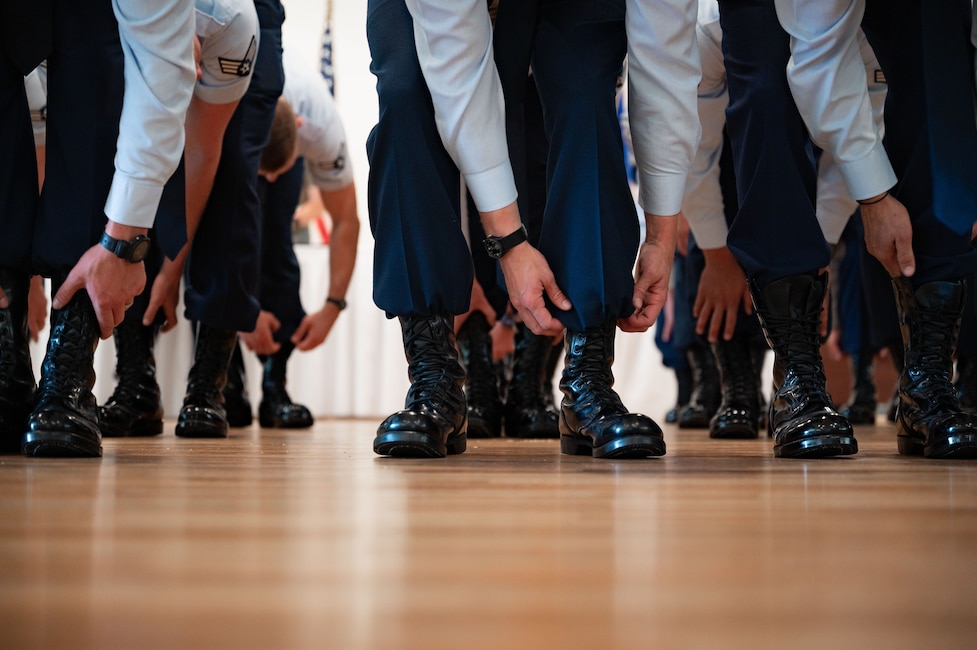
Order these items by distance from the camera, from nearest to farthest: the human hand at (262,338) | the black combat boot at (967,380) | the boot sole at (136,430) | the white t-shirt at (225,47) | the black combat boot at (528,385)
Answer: the white t-shirt at (225,47), the boot sole at (136,430), the black combat boot at (528,385), the black combat boot at (967,380), the human hand at (262,338)

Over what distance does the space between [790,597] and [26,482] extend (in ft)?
2.02

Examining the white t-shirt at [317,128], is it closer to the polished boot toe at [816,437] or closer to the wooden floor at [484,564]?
the polished boot toe at [816,437]

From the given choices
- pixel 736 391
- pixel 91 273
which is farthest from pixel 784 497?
pixel 736 391

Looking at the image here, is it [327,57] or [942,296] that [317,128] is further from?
[327,57]

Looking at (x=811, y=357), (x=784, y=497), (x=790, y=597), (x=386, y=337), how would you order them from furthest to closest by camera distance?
(x=386, y=337) → (x=811, y=357) → (x=784, y=497) → (x=790, y=597)

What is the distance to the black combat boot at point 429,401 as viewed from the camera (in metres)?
1.09

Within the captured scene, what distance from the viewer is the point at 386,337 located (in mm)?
4383

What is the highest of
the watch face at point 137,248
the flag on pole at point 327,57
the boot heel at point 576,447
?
the flag on pole at point 327,57

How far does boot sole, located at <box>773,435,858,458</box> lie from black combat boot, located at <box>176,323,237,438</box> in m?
1.09

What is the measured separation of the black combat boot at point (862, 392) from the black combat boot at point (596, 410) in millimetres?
1753

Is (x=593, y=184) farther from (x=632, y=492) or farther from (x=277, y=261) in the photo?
(x=277, y=261)

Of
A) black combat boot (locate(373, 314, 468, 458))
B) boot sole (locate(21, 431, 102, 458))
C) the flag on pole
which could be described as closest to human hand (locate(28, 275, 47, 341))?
boot sole (locate(21, 431, 102, 458))

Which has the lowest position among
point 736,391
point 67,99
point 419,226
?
point 736,391

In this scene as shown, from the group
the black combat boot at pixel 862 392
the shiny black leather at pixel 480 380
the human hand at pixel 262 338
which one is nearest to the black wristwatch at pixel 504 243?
the shiny black leather at pixel 480 380
